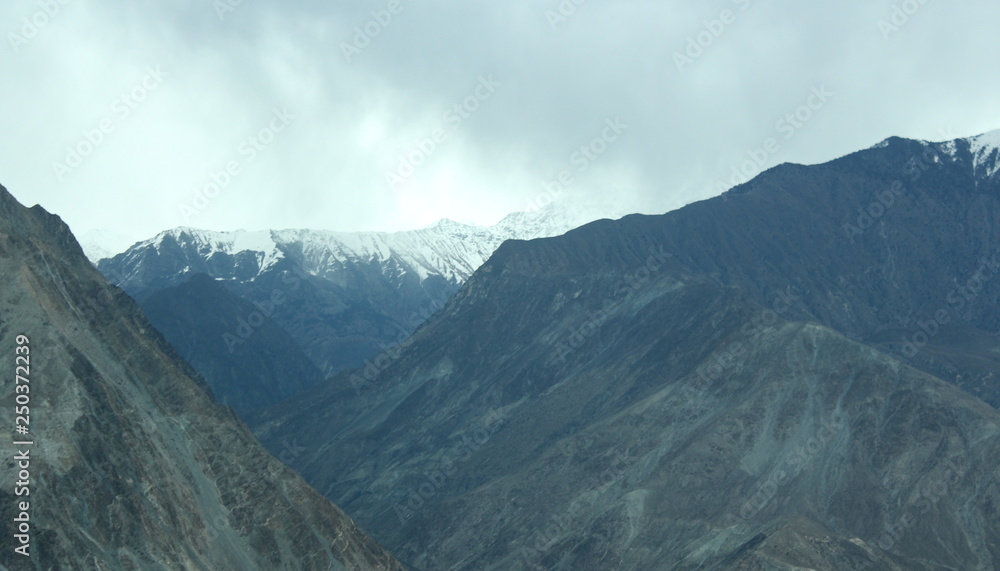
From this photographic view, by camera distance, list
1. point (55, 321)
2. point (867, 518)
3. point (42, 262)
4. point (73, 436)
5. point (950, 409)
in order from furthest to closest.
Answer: point (950, 409)
point (867, 518)
point (42, 262)
point (55, 321)
point (73, 436)

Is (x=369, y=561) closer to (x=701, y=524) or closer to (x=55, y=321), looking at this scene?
(x=55, y=321)

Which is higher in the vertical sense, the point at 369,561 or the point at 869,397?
the point at 369,561

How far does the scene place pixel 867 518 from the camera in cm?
16550

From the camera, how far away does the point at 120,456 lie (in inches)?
4264

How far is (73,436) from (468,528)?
10799 cm

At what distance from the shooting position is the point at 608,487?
192 meters

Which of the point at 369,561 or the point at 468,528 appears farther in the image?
the point at 468,528

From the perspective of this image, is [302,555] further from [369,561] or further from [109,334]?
[109,334]

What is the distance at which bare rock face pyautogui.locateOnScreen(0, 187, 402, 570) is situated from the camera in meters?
97.2

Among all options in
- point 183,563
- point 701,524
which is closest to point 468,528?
point 701,524

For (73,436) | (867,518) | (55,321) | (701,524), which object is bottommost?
(867,518)

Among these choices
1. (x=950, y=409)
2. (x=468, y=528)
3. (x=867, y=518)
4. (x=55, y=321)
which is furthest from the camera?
(x=468, y=528)

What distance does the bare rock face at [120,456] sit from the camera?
97188 millimetres

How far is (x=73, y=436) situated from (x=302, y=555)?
31612 millimetres
